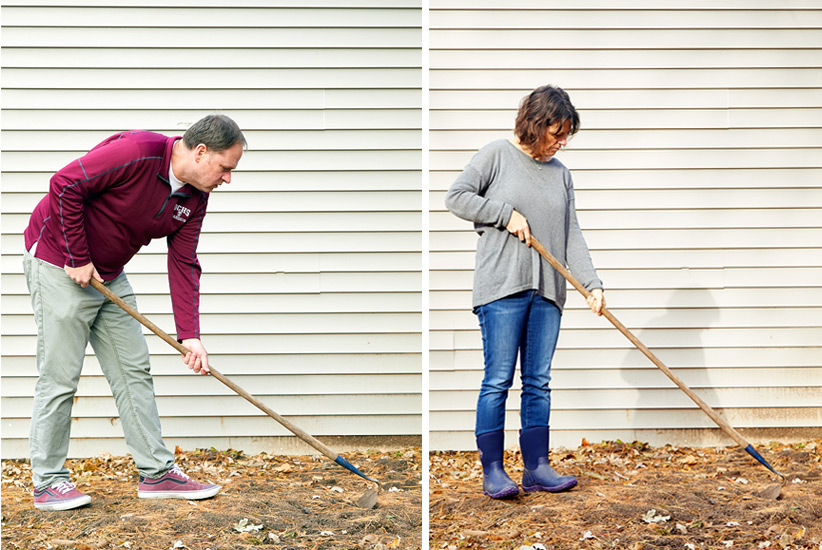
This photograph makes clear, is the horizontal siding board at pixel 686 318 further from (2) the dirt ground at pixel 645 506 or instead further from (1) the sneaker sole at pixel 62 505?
(1) the sneaker sole at pixel 62 505

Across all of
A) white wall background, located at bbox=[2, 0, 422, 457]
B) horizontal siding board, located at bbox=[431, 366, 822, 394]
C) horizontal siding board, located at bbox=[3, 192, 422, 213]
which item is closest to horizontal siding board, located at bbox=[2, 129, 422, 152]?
white wall background, located at bbox=[2, 0, 422, 457]

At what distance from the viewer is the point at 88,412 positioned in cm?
399

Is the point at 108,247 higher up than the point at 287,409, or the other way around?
the point at 108,247

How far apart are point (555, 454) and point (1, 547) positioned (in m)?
2.62

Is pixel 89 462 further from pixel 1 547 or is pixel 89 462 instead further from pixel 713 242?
pixel 713 242

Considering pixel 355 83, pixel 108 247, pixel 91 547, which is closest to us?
pixel 91 547

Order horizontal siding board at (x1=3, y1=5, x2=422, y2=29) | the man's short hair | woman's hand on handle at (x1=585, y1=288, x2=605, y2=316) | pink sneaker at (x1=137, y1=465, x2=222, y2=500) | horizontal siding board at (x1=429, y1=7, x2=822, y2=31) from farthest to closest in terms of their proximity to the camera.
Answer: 1. horizontal siding board at (x1=429, y1=7, x2=822, y2=31)
2. horizontal siding board at (x1=3, y1=5, x2=422, y2=29)
3. pink sneaker at (x1=137, y1=465, x2=222, y2=500)
4. woman's hand on handle at (x1=585, y1=288, x2=605, y2=316)
5. the man's short hair

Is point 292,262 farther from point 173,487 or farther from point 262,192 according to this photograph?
point 173,487

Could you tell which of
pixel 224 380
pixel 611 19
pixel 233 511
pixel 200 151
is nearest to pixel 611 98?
pixel 611 19

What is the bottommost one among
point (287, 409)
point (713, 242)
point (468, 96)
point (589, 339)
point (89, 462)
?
point (89, 462)

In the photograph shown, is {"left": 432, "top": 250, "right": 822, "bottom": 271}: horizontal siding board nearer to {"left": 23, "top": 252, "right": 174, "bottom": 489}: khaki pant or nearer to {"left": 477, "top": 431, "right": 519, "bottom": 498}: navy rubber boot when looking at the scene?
{"left": 477, "top": 431, "right": 519, "bottom": 498}: navy rubber boot

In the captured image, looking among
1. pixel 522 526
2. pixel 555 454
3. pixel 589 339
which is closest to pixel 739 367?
pixel 589 339

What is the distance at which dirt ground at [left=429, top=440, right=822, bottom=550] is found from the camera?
2642 millimetres

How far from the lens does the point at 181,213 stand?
3.12 meters
